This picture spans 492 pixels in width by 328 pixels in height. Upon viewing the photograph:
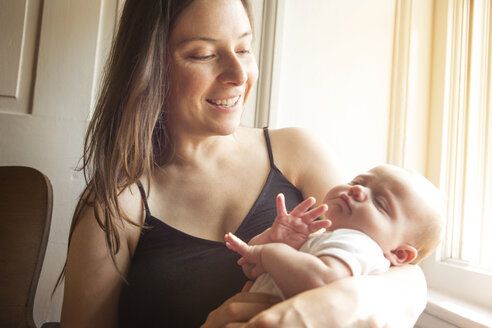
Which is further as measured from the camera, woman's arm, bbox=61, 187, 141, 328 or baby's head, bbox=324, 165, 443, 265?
woman's arm, bbox=61, 187, 141, 328

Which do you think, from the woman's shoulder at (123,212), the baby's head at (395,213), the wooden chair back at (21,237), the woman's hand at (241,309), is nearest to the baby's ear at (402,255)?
the baby's head at (395,213)

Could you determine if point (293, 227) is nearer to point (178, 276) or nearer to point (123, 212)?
point (178, 276)

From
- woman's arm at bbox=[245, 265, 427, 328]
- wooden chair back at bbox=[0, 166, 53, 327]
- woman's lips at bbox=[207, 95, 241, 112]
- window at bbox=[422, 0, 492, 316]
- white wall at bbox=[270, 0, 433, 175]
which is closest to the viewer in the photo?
woman's arm at bbox=[245, 265, 427, 328]

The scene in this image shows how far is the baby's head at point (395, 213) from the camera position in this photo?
92 cm

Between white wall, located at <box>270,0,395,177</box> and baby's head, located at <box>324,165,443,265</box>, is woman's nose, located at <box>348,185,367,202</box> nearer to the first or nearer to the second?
baby's head, located at <box>324,165,443,265</box>

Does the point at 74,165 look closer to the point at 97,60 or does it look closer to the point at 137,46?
the point at 97,60

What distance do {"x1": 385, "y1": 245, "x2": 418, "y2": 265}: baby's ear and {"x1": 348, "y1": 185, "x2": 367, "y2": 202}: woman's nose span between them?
15cm

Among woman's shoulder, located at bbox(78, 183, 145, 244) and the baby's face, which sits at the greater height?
the baby's face

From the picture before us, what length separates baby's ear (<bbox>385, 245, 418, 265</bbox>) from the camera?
3.11ft

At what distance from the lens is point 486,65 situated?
1491mm

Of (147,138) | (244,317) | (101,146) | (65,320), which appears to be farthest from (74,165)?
(244,317)

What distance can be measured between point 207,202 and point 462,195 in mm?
1046

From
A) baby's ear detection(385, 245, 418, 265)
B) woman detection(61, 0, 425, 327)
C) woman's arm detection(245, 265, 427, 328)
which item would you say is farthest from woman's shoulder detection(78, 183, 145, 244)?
baby's ear detection(385, 245, 418, 265)

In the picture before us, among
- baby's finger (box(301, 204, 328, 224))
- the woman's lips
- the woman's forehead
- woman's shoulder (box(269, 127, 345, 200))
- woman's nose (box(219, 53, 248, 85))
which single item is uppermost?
the woman's forehead
